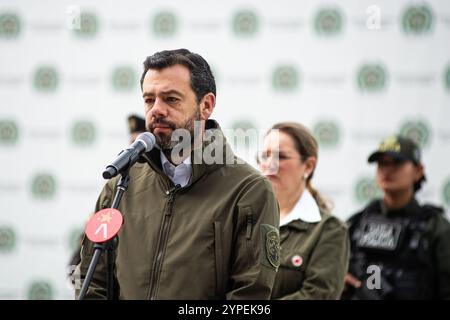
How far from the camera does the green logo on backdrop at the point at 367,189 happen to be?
504cm

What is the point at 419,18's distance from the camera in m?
5.09

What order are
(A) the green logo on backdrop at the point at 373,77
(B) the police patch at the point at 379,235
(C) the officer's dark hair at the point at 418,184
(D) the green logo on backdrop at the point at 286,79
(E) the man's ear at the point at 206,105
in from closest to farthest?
(E) the man's ear at the point at 206,105 < (B) the police patch at the point at 379,235 < (C) the officer's dark hair at the point at 418,184 < (A) the green logo on backdrop at the point at 373,77 < (D) the green logo on backdrop at the point at 286,79

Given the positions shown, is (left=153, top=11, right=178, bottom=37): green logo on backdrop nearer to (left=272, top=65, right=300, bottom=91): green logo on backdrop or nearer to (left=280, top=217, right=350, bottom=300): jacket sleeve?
(left=272, top=65, right=300, bottom=91): green logo on backdrop

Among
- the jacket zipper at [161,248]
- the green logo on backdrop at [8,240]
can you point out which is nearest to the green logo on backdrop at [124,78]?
the green logo on backdrop at [8,240]

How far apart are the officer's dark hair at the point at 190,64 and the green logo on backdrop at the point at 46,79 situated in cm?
336

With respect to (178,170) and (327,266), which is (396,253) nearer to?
(327,266)

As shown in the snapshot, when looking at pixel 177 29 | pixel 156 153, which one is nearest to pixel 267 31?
pixel 177 29

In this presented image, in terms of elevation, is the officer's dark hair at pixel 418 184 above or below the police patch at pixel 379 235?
above

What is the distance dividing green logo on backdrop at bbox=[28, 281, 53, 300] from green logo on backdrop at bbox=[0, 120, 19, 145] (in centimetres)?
112

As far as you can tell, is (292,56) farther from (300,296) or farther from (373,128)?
(300,296)

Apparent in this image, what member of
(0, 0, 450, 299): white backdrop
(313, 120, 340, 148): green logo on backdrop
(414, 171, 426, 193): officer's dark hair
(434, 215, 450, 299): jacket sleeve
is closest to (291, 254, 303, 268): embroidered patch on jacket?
(434, 215, 450, 299): jacket sleeve

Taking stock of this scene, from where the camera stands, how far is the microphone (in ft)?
6.41

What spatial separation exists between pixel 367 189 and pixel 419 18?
1.27 meters

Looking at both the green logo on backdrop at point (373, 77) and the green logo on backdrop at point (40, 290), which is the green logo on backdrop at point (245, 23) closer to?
the green logo on backdrop at point (373, 77)
